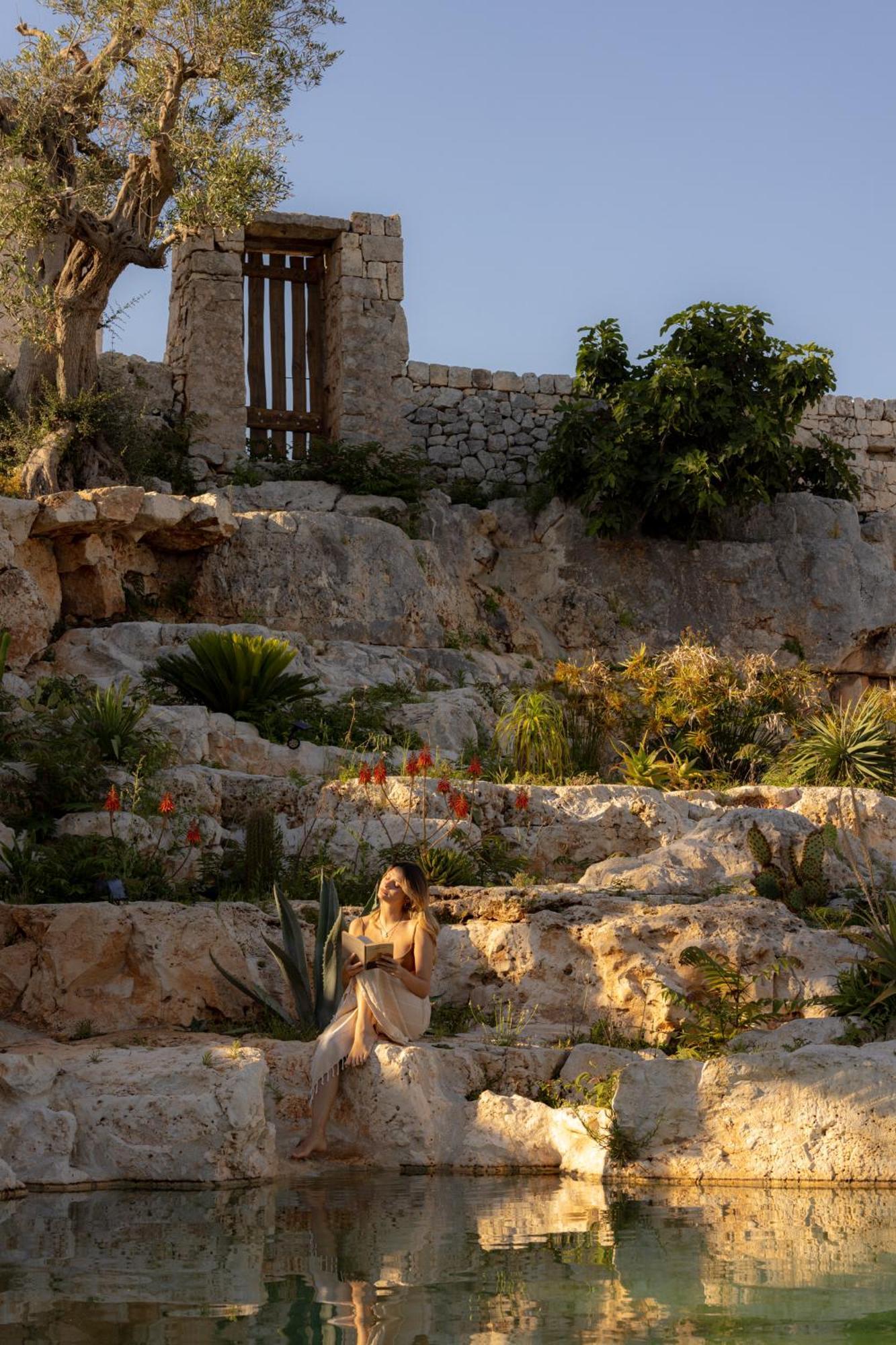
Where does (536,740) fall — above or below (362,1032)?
above

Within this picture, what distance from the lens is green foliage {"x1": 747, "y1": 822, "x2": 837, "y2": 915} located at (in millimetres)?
9414

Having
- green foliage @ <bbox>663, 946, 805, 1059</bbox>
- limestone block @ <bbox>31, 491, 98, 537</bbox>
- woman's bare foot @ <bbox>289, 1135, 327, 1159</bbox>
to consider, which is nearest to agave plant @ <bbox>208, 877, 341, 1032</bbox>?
woman's bare foot @ <bbox>289, 1135, 327, 1159</bbox>

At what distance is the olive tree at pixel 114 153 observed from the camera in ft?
49.8

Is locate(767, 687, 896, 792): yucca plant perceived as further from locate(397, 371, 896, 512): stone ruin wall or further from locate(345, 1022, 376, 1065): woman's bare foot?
locate(397, 371, 896, 512): stone ruin wall

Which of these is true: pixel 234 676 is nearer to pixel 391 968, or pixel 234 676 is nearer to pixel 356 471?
pixel 391 968

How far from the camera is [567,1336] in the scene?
410cm

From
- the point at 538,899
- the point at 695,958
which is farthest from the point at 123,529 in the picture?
the point at 695,958

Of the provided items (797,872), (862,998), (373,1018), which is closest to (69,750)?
(373,1018)

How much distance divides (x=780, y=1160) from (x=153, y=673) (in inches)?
292

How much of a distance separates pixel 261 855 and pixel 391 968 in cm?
252

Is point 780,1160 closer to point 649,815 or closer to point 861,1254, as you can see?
point 861,1254

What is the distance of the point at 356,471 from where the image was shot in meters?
17.0

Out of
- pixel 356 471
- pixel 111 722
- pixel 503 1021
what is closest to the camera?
pixel 503 1021

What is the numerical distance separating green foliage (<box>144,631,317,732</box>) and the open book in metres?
4.77
